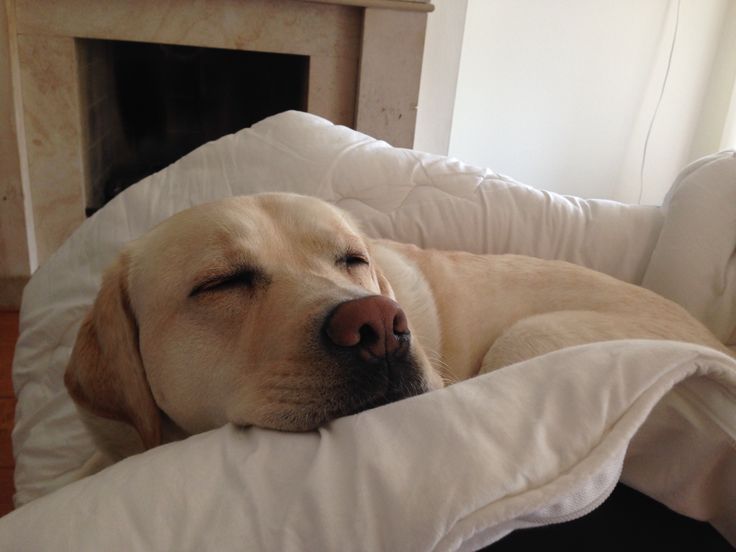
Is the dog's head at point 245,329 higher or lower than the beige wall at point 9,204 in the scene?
higher

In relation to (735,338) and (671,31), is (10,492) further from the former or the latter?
(671,31)

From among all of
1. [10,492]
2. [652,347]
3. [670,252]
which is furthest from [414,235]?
[10,492]

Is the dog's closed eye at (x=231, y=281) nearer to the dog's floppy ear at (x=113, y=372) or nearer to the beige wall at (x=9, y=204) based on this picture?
the dog's floppy ear at (x=113, y=372)

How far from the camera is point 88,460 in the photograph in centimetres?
139

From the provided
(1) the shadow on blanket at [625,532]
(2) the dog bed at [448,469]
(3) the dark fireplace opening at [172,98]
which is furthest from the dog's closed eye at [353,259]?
(3) the dark fireplace opening at [172,98]

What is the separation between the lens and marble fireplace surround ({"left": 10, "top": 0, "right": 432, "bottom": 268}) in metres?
3.11

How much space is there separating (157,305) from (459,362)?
28.4 inches

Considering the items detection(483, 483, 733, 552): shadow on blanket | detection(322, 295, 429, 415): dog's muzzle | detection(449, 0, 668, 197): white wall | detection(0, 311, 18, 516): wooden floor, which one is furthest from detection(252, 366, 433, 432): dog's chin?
detection(449, 0, 668, 197): white wall

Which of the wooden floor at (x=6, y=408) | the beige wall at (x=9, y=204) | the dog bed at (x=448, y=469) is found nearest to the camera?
the dog bed at (x=448, y=469)

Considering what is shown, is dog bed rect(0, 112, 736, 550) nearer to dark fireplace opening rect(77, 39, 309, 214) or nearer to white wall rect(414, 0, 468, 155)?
white wall rect(414, 0, 468, 155)

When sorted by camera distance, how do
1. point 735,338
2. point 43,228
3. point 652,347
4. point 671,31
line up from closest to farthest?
point 652,347
point 735,338
point 43,228
point 671,31

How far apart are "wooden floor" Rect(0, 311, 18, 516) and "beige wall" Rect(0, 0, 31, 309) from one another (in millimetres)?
162

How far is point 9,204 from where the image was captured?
3.26m

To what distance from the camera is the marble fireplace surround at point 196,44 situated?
3107mm
